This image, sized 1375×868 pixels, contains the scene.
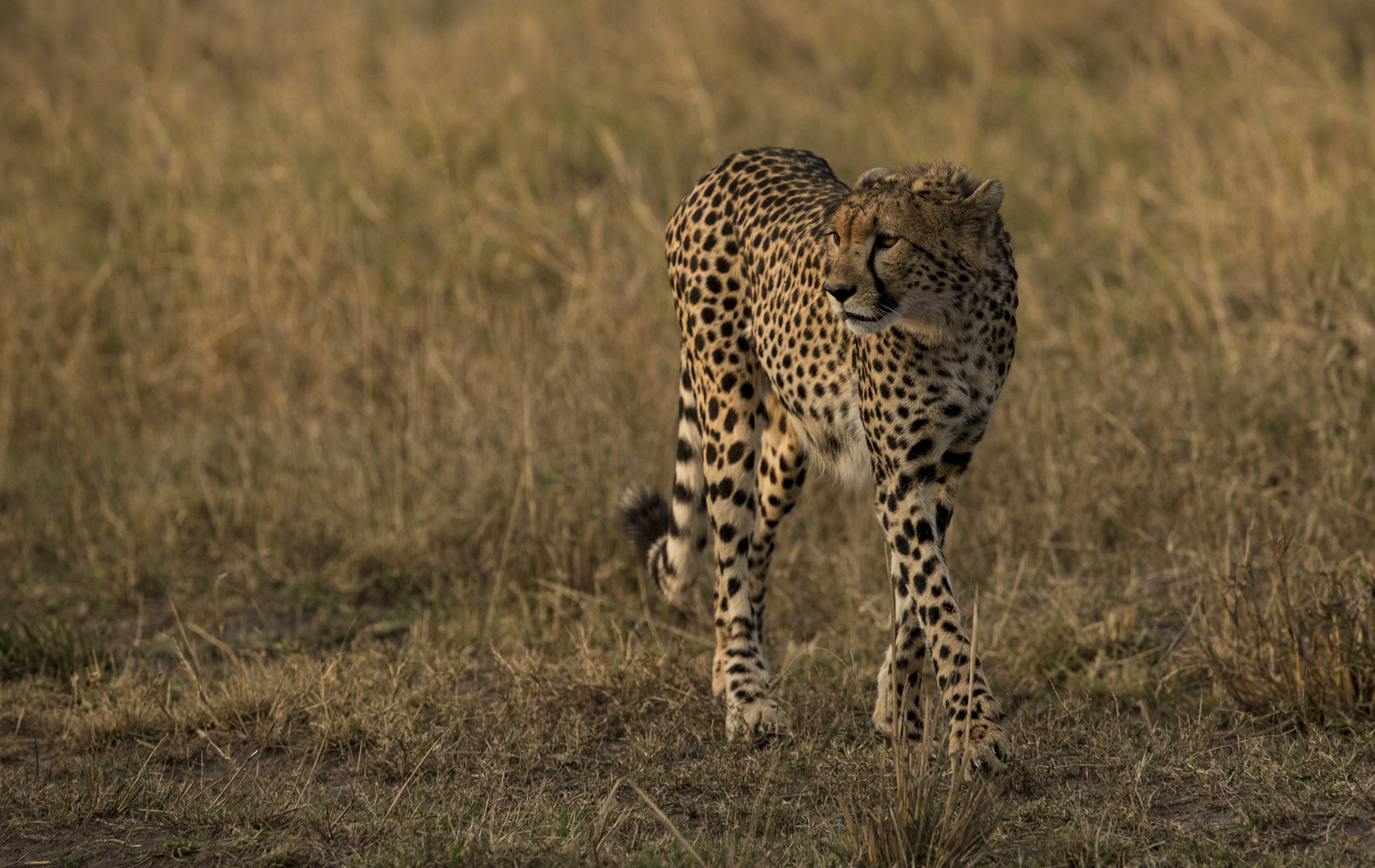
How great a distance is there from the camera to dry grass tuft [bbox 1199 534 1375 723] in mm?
3174

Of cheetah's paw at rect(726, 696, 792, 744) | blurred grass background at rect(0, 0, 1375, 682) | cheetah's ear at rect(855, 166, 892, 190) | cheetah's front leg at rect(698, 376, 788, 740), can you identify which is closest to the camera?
cheetah's ear at rect(855, 166, 892, 190)

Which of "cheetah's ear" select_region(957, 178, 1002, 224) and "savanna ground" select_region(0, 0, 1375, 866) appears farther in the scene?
"savanna ground" select_region(0, 0, 1375, 866)

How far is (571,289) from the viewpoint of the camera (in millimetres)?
5504

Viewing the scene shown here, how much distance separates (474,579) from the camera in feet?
14.5

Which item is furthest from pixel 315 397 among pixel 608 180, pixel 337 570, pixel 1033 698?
pixel 1033 698

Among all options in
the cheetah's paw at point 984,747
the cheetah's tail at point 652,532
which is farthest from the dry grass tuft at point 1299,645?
the cheetah's tail at point 652,532

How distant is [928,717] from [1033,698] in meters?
1.23

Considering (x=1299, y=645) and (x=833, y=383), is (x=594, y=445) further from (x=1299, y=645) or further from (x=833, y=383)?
(x=1299, y=645)

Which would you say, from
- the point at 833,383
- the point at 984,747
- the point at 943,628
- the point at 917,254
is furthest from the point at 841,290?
the point at 984,747

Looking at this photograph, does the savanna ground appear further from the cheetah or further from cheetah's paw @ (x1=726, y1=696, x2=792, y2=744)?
the cheetah

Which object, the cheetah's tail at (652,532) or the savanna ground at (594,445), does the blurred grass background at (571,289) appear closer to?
the savanna ground at (594,445)

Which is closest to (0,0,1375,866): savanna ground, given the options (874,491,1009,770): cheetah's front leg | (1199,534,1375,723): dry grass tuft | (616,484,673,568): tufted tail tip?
(1199,534,1375,723): dry grass tuft

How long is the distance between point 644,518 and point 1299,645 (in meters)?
1.60

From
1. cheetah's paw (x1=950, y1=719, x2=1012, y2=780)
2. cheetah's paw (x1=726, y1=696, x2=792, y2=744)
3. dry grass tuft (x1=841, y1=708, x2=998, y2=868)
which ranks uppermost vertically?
dry grass tuft (x1=841, y1=708, x2=998, y2=868)
